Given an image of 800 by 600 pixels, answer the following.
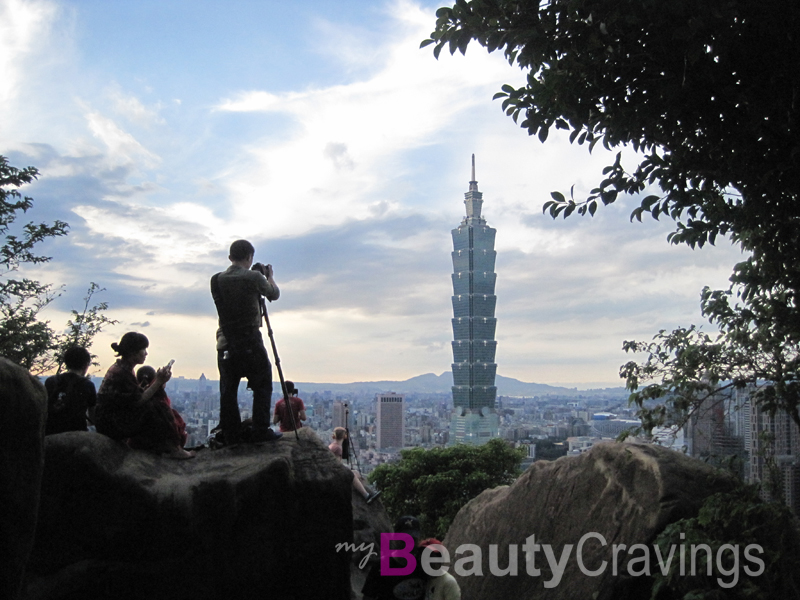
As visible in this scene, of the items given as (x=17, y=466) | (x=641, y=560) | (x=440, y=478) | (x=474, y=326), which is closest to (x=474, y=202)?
(x=474, y=326)

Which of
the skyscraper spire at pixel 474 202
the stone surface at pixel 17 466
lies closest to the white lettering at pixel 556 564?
the stone surface at pixel 17 466

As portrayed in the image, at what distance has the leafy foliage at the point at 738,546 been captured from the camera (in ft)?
19.8

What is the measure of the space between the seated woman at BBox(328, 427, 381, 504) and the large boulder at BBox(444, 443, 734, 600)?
1.45 metres

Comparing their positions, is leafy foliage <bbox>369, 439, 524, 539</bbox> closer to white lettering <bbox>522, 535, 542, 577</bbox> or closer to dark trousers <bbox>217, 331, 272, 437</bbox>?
white lettering <bbox>522, 535, 542, 577</bbox>

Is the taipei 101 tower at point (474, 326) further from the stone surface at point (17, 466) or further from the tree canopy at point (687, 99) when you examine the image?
the stone surface at point (17, 466)

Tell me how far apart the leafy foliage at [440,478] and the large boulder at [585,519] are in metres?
5.83

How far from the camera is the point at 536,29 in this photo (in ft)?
18.5

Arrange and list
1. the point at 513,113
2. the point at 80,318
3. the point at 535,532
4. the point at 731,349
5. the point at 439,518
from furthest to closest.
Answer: the point at 439,518, the point at 80,318, the point at 535,532, the point at 731,349, the point at 513,113

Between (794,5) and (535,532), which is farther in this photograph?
(535,532)

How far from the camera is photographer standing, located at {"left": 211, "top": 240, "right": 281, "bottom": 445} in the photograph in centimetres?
645

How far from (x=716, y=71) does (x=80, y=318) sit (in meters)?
10.4

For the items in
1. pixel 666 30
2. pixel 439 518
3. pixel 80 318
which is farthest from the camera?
pixel 439 518

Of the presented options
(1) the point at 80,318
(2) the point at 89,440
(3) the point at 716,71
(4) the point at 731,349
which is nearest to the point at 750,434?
(4) the point at 731,349

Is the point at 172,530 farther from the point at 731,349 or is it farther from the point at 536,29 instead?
the point at 731,349
